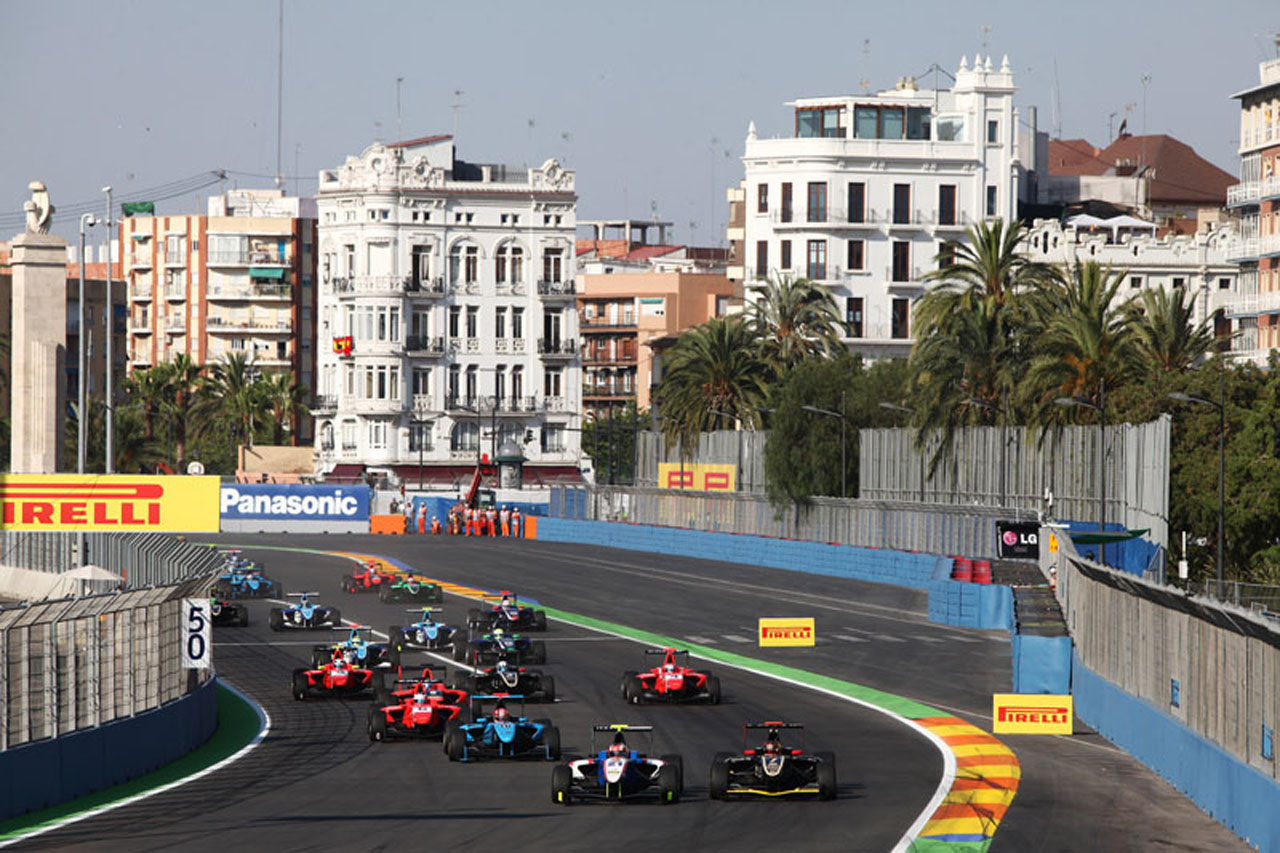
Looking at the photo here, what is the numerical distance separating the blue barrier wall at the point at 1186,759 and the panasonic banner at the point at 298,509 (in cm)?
6947

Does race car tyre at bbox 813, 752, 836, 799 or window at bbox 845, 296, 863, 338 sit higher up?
window at bbox 845, 296, 863, 338

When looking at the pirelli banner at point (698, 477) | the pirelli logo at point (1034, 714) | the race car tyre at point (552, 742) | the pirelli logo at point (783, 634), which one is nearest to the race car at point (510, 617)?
the pirelli logo at point (783, 634)

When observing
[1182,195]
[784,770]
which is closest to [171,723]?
[784,770]

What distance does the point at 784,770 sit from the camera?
82.1 feet

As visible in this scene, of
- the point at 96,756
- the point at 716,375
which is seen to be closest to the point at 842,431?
the point at 716,375

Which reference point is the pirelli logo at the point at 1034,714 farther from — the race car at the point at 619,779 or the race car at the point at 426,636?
the race car at the point at 426,636

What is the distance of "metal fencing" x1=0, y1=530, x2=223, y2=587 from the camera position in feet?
126

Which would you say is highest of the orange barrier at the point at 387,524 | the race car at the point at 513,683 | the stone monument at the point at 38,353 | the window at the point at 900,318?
the window at the point at 900,318

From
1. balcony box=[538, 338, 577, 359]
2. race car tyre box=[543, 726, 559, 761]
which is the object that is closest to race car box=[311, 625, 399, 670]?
race car tyre box=[543, 726, 559, 761]

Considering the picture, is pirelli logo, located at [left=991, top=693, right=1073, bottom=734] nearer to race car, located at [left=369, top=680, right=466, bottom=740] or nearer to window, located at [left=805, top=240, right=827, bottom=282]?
race car, located at [left=369, top=680, right=466, bottom=740]

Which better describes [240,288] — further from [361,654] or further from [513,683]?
[513,683]

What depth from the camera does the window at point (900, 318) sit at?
114 m

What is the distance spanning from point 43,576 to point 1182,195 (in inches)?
4320

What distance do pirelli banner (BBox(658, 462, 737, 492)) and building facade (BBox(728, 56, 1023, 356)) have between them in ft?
56.7
